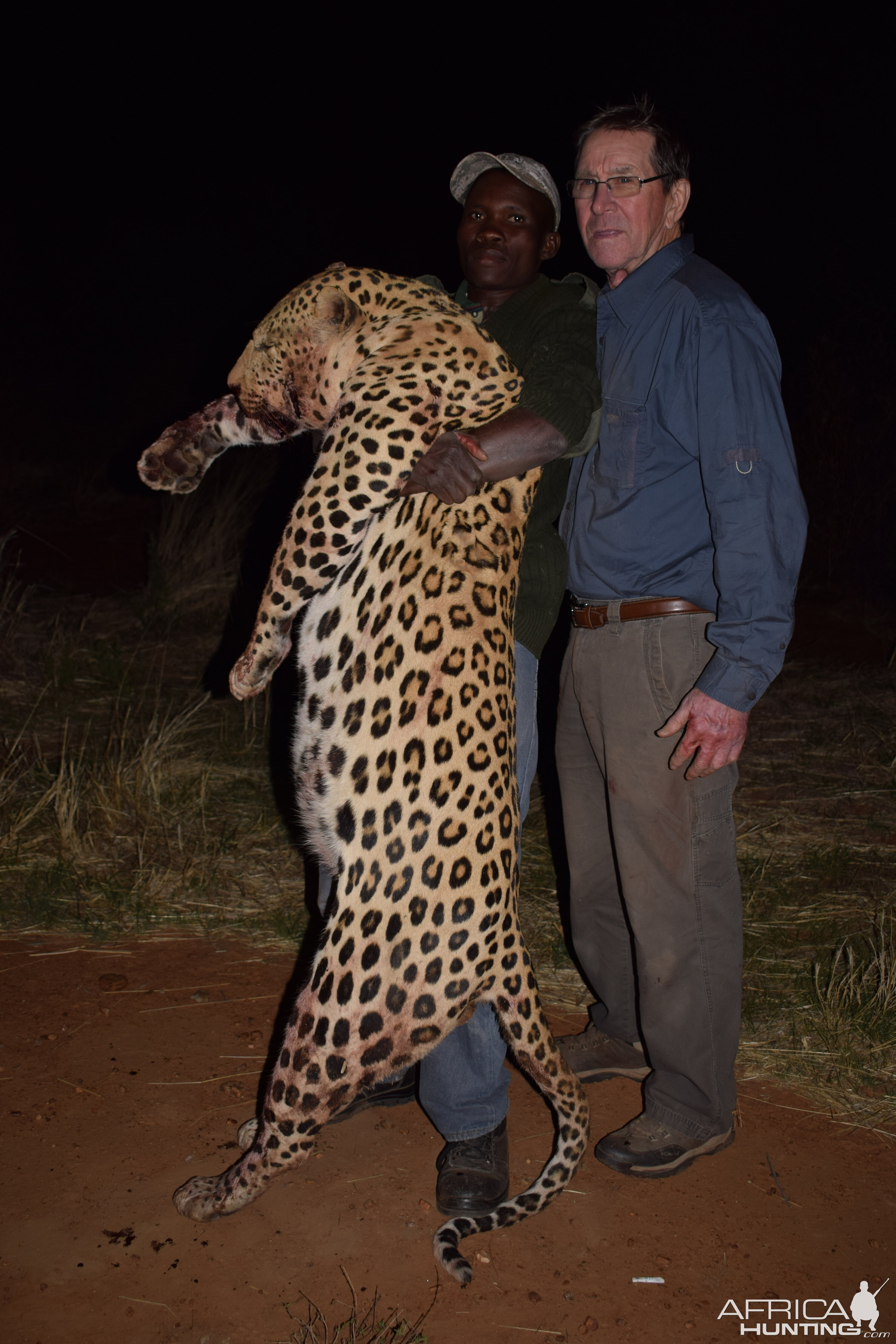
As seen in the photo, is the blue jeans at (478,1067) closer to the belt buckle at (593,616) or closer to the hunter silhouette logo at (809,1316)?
the belt buckle at (593,616)

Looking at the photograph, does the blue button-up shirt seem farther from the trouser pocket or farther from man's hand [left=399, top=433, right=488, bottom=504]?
man's hand [left=399, top=433, right=488, bottom=504]

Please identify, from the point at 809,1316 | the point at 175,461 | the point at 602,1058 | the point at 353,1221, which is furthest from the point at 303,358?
the point at 809,1316

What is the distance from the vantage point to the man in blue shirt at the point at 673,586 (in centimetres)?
264

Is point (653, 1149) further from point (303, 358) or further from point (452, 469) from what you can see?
point (303, 358)

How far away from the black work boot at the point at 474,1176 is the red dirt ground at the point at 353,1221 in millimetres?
72

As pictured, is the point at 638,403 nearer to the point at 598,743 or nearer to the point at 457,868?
the point at 598,743

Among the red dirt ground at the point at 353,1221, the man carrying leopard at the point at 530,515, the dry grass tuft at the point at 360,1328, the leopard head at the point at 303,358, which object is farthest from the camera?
the man carrying leopard at the point at 530,515

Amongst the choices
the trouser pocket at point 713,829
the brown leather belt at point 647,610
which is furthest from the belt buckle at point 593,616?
the trouser pocket at point 713,829

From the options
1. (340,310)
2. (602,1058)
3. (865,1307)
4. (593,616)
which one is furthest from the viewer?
(602,1058)

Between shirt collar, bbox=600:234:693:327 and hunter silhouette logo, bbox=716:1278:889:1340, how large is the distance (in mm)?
2449

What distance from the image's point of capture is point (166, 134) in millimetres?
22453

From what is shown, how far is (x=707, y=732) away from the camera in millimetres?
2715

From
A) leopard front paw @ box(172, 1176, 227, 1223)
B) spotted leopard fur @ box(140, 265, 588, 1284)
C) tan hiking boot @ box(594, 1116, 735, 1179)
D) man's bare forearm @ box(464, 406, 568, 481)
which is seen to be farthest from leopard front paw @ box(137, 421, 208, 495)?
tan hiking boot @ box(594, 1116, 735, 1179)

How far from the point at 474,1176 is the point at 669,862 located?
3.17ft
